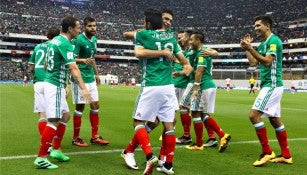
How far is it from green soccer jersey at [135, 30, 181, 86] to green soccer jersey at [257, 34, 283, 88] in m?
1.73

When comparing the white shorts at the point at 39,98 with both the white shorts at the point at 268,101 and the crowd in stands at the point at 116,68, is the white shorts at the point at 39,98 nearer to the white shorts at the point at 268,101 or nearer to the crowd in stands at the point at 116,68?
the white shorts at the point at 268,101

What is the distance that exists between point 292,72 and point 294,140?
67.7 metres

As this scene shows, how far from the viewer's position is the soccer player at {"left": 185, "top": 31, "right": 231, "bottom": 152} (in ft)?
25.0

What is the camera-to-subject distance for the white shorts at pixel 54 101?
6023 millimetres

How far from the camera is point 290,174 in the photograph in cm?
584

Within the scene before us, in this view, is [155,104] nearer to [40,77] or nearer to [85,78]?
[40,77]

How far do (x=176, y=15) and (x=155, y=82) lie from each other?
101 meters

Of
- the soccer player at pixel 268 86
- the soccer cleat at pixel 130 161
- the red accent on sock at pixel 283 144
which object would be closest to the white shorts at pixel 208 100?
the soccer player at pixel 268 86

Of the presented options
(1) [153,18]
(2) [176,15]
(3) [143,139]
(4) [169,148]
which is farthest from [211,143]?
(2) [176,15]

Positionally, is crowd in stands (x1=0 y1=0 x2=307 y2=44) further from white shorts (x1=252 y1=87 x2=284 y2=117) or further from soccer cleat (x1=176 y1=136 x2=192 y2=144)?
white shorts (x1=252 y1=87 x2=284 y2=117)

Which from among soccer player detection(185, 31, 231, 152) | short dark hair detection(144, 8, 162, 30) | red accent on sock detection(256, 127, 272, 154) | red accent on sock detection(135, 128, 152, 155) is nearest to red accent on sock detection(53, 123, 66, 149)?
red accent on sock detection(135, 128, 152, 155)

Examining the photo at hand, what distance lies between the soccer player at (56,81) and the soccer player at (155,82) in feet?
2.98

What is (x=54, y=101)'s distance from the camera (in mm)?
6078

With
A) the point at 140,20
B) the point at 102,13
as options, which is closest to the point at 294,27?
the point at 140,20
